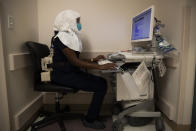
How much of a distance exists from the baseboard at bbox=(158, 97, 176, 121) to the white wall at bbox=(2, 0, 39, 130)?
1.49m

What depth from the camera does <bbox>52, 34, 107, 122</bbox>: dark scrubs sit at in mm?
1508

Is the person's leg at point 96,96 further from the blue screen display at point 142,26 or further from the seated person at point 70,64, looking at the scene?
the blue screen display at point 142,26

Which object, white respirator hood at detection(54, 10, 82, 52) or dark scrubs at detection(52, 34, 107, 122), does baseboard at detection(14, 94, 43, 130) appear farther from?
white respirator hood at detection(54, 10, 82, 52)

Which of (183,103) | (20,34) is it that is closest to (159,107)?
(183,103)

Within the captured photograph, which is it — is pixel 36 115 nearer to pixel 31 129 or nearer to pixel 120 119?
pixel 31 129

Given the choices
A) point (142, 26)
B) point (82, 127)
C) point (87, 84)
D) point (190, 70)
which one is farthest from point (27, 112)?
point (190, 70)

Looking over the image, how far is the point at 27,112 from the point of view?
62.0 inches

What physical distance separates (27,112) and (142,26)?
145cm

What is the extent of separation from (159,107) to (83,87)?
104 centimetres

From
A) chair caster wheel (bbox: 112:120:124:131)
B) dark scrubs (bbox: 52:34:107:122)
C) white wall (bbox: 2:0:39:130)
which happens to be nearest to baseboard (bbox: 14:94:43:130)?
white wall (bbox: 2:0:39:130)

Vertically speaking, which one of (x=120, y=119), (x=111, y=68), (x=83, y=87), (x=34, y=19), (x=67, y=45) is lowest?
(x=120, y=119)

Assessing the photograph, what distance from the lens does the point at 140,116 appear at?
1.54 m

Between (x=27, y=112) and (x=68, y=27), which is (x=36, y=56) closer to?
(x=68, y=27)

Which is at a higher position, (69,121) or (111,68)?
(111,68)
